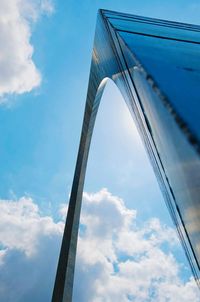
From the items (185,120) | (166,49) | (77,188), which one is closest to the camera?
(185,120)

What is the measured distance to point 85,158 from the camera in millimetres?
21578

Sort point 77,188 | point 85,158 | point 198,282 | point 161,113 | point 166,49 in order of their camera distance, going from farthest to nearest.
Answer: point 85,158, point 77,188, point 198,282, point 166,49, point 161,113

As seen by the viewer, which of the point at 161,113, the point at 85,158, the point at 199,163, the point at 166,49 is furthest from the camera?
the point at 85,158

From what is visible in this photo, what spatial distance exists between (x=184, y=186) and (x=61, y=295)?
48.6 feet

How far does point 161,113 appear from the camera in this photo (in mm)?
3150

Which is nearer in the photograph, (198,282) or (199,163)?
(199,163)

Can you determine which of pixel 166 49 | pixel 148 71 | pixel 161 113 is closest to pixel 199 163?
pixel 161 113

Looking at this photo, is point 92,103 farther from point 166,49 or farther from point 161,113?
point 161,113

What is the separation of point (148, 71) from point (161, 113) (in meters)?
0.92

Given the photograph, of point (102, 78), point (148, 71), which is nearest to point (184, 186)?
point (148, 71)

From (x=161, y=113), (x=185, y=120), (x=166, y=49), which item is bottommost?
(x=185, y=120)

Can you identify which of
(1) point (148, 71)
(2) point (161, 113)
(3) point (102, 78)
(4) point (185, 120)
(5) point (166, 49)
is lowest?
(4) point (185, 120)

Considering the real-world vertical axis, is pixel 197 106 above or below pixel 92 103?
below

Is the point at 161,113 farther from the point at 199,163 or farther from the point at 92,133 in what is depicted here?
the point at 92,133
